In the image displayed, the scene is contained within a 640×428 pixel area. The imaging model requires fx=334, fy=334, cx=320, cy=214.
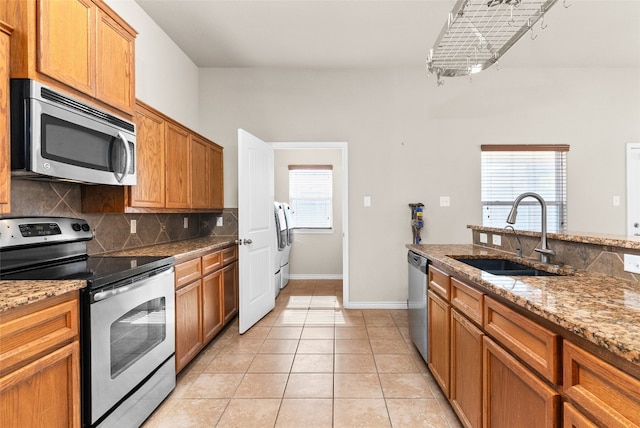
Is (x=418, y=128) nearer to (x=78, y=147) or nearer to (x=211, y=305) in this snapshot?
(x=211, y=305)

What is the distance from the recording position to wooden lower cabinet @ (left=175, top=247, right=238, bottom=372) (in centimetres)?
235

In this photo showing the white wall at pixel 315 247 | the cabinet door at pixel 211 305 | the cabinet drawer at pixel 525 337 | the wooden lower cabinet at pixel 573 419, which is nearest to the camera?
the wooden lower cabinet at pixel 573 419

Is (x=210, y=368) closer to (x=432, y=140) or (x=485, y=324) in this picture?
(x=485, y=324)

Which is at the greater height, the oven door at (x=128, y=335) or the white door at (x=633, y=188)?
the white door at (x=633, y=188)

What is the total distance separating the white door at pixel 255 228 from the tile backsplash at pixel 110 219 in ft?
1.93

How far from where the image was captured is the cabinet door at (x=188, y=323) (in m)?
2.31

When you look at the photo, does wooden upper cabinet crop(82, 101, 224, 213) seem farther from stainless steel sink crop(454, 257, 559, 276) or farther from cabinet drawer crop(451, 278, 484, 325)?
stainless steel sink crop(454, 257, 559, 276)

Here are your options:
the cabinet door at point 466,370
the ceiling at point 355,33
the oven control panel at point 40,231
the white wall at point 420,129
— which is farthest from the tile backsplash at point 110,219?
the cabinet door at point 466,370

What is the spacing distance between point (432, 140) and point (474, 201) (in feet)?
3.00

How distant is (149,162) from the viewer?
2502 millimetres

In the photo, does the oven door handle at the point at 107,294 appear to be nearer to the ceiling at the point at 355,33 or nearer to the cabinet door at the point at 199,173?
the cabinet door at the point at 199,173

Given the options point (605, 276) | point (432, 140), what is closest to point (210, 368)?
point (605, 276)

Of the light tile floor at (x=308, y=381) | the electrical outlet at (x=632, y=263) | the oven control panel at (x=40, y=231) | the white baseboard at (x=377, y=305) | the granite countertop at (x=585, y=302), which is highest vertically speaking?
the oven control panel at (x=40, y=231)

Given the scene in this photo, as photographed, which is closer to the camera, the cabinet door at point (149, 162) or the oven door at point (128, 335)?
the oven door at point (128, 335)
